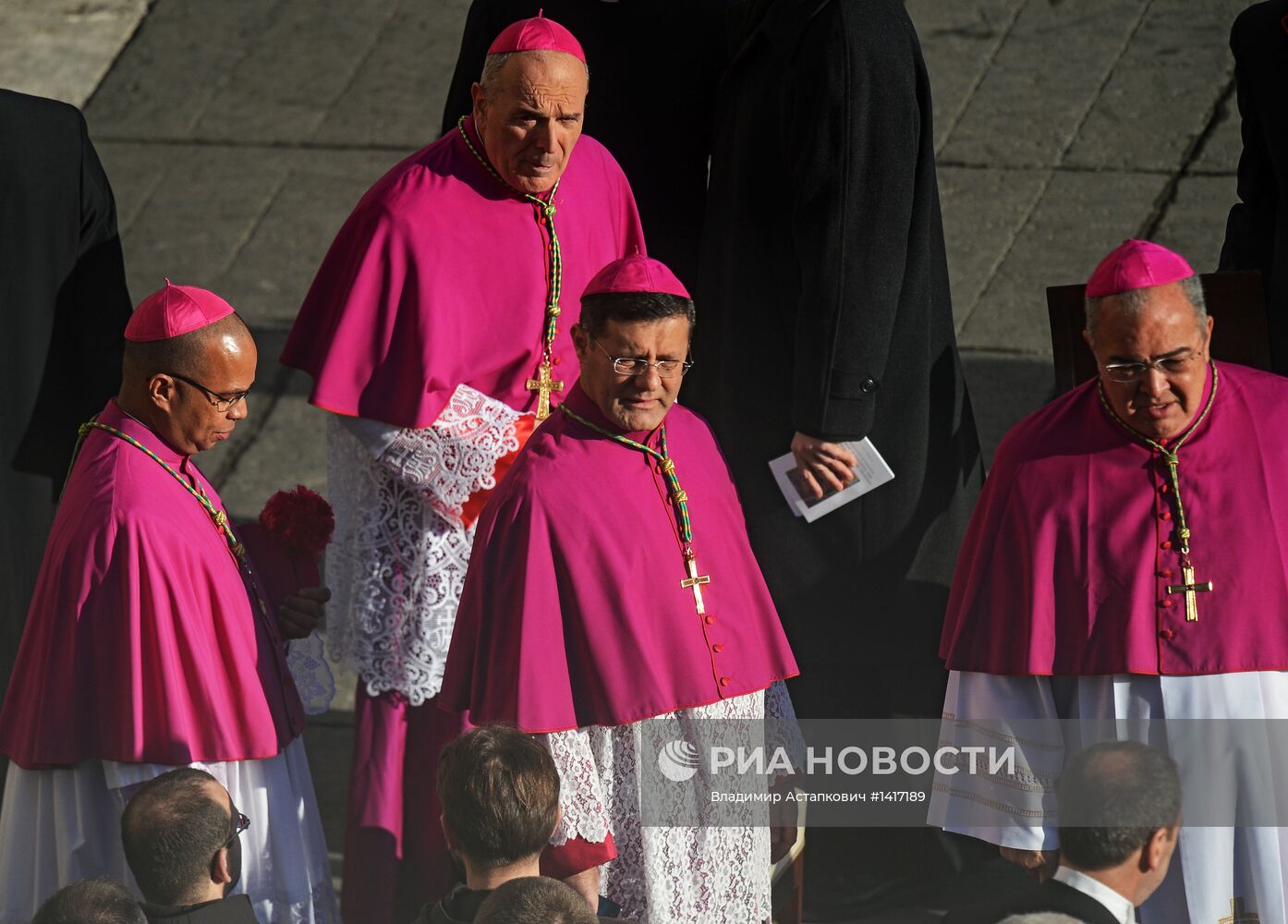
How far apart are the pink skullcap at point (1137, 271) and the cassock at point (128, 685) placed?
1.86 metres

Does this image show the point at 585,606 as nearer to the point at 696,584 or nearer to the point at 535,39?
the point at 696,584

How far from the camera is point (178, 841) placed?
130 inches

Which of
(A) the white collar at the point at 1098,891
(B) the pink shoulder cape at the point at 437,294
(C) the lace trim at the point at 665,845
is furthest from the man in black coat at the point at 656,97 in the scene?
(A) the white collar at the point at 1098,891

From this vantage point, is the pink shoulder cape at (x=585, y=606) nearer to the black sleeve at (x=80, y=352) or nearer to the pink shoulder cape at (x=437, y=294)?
the pink shoulder cape at (x=437, y=294)

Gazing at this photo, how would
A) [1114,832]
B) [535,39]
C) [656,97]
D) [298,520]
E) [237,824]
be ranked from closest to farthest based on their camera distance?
[1114,832] → [237,824] → [298,520] → [535,39] → [656,97]

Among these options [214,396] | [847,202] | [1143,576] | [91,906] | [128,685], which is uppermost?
[847,202]

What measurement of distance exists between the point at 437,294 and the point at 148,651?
1.18 metres

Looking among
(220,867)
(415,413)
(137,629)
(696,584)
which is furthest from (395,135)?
(220,867)

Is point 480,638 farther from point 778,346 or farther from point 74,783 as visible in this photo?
point 778,346

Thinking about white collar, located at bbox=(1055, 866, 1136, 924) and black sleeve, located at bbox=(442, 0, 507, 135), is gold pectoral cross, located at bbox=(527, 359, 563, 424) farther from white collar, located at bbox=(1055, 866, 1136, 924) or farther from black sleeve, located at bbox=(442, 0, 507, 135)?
white collar, located at bbox=(1055, 866, 1136, 924)

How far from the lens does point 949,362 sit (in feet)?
15.6

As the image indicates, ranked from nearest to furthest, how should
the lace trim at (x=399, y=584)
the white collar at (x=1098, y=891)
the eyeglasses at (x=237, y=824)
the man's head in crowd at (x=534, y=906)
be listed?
the man's head in crowd at (x=534, y=906), the white collar at (x=1098, y=891), the eyeglasses at (x=237, y=824), the lace trim at (x=399, y=584)

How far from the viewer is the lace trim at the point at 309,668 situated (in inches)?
165

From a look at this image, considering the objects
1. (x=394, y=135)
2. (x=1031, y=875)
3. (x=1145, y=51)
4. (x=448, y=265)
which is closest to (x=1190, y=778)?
(x=1031, y=875)
